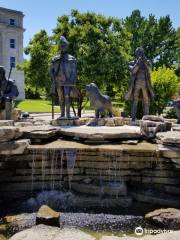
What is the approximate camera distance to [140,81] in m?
11.5

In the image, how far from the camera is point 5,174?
9.12m

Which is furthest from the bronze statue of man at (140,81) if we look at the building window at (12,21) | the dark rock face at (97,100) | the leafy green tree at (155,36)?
the building window at (12,21)

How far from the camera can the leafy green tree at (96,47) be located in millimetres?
19875

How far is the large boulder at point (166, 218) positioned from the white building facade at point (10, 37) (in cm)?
3718

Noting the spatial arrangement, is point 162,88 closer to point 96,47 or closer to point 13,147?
point 96,47

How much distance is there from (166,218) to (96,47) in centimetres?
1410

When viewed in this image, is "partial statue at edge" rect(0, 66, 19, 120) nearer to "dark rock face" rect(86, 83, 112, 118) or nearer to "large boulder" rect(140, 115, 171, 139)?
"dark rock face" rect(86, 83, 112, 118)

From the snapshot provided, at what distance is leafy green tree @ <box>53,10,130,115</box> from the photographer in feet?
65.2

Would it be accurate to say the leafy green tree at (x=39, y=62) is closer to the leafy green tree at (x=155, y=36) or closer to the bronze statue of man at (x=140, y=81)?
the bronze statue of man at (x=140, y=81)

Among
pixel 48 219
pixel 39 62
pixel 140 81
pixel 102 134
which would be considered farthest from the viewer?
pixel 39 62

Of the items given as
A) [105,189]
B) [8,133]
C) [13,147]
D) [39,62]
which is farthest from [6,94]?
[39,62]

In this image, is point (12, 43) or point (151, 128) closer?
point (151, 128)

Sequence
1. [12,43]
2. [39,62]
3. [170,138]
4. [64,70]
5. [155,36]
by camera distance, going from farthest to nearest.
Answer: [12,43] → [155,36] → [39,62] → [64,70] → [170,138]

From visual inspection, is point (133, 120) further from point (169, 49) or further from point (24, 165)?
point (169, 49)
